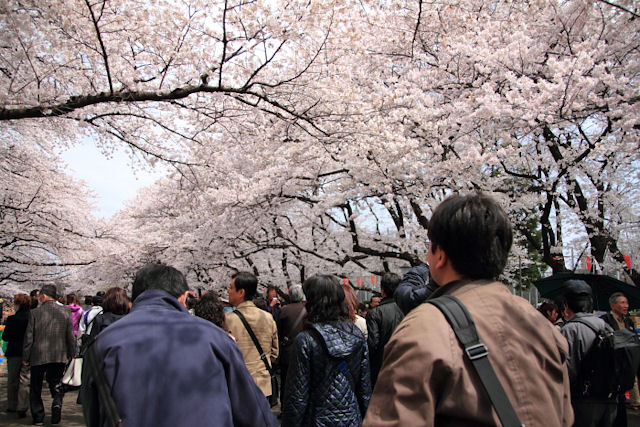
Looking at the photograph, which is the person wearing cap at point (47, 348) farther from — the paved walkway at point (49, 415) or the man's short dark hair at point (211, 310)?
the man's short dark hair at point (211, 310)

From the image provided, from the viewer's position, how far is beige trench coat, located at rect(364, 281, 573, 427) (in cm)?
111

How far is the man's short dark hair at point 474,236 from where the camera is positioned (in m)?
1.35

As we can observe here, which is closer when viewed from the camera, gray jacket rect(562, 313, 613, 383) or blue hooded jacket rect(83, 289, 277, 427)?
blue hooded jacket rect(83, 289, 277, 427)

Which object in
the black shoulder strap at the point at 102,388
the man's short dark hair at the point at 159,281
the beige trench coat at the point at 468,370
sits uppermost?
the man's short dark hair at the point at 159,281

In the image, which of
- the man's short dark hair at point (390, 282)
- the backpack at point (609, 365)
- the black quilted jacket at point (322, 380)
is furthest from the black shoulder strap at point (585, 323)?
the black quilted jacket at point (322, 380)

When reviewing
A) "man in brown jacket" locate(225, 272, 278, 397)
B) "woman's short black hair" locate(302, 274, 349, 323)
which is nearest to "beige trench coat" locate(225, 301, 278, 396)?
"man in brown jacket" locate(225, 272, 278, 397)

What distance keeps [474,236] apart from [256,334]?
319 centimetres

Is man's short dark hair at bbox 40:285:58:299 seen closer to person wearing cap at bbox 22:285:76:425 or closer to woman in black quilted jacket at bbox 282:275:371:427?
person wearing cap at bbox 22:285:76:425

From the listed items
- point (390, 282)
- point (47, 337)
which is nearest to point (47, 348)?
point (47, 337)

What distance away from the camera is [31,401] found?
6.27 m

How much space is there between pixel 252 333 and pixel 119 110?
4424mm

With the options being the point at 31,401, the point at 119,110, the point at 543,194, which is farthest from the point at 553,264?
the point at 31,401

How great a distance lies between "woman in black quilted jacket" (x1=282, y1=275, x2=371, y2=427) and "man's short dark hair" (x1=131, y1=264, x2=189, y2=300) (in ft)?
3.84

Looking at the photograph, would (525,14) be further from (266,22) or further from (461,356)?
(461,356)
